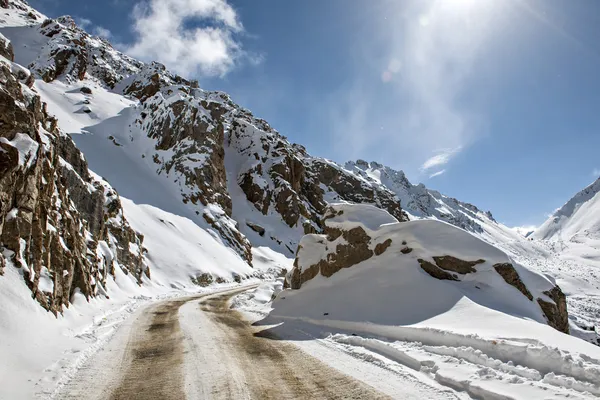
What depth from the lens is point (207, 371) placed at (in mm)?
7711

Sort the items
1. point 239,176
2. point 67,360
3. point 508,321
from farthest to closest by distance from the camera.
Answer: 1. point 239,176
2. point 508,321
3. point 67,360

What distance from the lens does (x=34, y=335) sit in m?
9.48

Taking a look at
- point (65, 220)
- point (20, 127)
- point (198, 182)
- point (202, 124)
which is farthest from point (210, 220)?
point (20, 127)

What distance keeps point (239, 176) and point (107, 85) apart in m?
56.6

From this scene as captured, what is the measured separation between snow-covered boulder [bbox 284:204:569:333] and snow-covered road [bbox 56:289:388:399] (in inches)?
190

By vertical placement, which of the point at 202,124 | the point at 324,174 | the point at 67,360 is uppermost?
the point at 324,174

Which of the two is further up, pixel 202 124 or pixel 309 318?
pixel 202 124

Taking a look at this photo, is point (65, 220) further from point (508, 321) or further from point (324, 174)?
point (324, 174)

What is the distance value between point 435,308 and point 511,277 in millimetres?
4420

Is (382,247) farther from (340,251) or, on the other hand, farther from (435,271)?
(435,271)

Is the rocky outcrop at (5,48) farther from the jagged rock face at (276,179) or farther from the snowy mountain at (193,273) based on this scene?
the jagged rock face at (276,179)

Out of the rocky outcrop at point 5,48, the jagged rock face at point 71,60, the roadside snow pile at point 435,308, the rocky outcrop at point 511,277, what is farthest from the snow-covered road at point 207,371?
the jagged rock face at point 71,60

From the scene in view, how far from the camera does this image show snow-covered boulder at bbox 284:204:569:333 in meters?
13.2

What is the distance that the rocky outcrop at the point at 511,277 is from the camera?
47.0 feet
